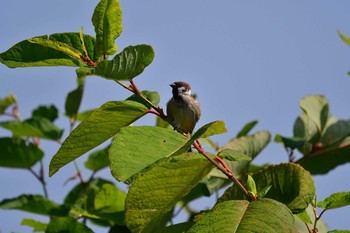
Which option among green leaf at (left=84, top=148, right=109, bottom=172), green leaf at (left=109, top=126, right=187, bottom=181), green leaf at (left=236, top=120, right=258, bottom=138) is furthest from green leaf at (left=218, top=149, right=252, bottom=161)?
green leaf at (left=84, top=148, right=109, bottom=172)

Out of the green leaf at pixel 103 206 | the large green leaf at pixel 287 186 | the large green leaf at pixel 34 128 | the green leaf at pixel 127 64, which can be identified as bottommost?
the green leaf at pixel 103 206

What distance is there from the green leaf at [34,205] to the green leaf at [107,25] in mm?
1526

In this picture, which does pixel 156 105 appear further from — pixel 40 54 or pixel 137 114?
pixel 40 54

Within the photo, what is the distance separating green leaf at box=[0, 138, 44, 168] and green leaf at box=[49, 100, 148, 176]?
1917mm

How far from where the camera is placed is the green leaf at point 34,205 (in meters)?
3.51

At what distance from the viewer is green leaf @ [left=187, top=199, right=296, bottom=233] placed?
1.74 meters

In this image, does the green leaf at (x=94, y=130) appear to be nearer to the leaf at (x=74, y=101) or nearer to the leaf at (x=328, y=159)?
the leaf at (x=328, y=159)

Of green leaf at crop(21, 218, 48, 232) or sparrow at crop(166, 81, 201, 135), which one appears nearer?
green leaf at crop(21, 218, 48, 232)

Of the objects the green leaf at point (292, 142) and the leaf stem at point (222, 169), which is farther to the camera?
the green leaf at point (292, 142)

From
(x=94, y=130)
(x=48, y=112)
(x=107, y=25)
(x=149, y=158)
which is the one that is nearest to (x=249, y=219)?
(x=149, y=158)

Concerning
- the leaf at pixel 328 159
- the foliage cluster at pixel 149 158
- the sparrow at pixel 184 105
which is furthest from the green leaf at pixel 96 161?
the foliage cluster at pixel 149 158

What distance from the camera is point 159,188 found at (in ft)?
6.55

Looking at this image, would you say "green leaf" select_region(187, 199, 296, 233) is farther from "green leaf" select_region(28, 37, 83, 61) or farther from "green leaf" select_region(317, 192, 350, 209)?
"green leaf" select_region(28, 37, 83, 61)

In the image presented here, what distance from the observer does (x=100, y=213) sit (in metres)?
3.18
